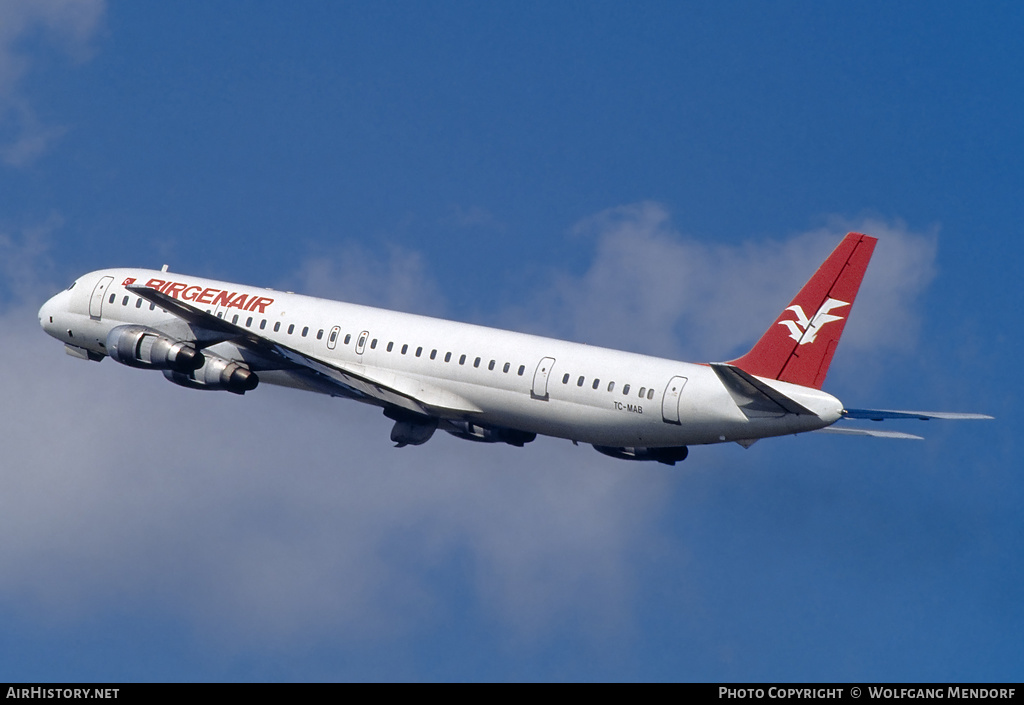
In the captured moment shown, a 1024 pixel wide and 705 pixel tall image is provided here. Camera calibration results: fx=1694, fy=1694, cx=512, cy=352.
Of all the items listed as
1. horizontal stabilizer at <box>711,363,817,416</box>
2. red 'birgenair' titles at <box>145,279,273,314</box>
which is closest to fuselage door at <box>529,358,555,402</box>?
horizontal stabilizer at <box>711,363,817,416</box>

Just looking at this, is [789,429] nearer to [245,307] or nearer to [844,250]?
[844,250]

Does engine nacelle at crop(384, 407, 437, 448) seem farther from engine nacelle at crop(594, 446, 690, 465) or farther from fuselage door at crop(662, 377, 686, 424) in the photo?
fuselage door at crop(662, 377, 686, 424)

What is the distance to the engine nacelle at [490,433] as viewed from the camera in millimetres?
61562

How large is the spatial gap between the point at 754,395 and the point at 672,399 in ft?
11.0

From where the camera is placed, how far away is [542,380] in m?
58.6

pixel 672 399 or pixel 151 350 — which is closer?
pixel 672 399

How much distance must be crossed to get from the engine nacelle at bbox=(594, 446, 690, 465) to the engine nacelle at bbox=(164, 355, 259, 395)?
12.9 meters

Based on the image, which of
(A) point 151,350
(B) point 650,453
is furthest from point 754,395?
(A) point 151,350

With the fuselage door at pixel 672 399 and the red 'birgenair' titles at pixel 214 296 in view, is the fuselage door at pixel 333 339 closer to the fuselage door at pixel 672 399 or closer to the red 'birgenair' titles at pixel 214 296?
the red 'birgenair' titles at pixel 214 296

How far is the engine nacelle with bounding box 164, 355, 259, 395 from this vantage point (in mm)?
61188

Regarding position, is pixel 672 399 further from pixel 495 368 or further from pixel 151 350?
pixel 151 350

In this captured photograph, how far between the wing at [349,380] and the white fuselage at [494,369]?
0.09 m

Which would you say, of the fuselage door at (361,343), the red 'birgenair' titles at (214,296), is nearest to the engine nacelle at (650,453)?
the fuselage door at (361,343)
